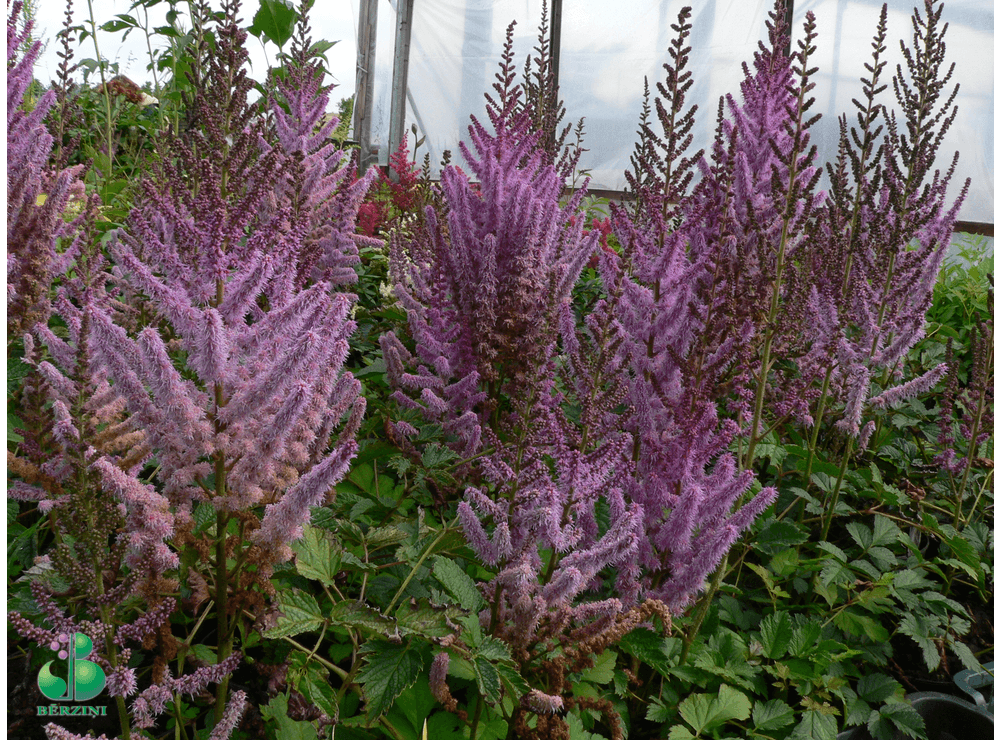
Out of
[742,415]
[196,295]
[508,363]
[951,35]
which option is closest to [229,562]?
[196,295]

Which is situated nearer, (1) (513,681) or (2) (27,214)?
(1) (513,681)

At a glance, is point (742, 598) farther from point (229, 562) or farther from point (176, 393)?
point (176, 393)

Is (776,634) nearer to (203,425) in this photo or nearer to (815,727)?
(815,727)

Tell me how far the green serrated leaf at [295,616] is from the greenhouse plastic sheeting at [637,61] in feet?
25.2

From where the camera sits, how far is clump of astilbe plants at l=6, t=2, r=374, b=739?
41.8 inches

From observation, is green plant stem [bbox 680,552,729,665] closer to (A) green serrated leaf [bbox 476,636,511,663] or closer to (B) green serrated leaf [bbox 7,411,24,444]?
(A) green serrated leaf [bbox 476,636,511,663]

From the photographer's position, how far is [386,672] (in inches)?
44.9

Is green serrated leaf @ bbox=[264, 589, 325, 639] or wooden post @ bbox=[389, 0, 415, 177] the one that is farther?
wooden post @ bbox=[389, 0, 415, 177]

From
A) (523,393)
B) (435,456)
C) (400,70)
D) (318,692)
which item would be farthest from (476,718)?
(400,70)

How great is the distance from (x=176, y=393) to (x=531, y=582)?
738 mm

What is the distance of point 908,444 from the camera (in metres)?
2.50

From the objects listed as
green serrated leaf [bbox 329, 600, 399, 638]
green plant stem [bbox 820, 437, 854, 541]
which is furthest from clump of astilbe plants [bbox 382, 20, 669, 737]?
green plant stem [bbox 820, 437, 854, 541]

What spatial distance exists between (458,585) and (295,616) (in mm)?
337

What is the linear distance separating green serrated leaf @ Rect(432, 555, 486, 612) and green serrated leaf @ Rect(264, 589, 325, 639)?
→ 25 centimetres
